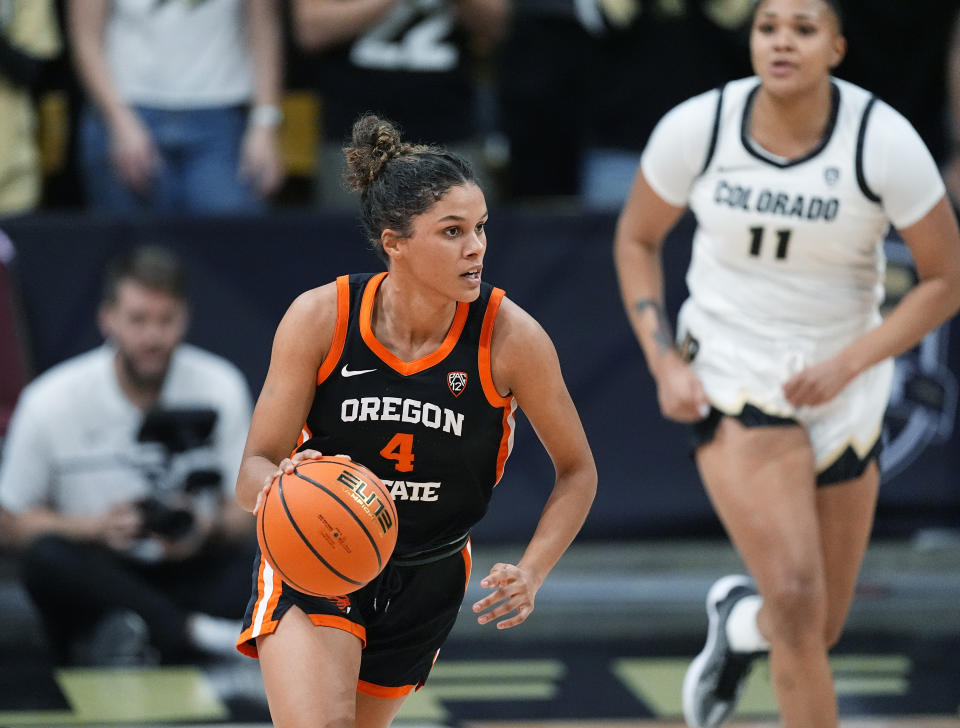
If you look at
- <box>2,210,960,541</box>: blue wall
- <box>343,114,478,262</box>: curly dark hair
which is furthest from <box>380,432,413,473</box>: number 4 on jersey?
<box>2,210,960,541</box>: blue wall

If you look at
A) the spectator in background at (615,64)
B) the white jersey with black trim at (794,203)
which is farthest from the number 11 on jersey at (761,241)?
the spectator in background at (615,64)

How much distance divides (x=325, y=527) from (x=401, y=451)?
1.29ft

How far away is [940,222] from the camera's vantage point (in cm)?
452

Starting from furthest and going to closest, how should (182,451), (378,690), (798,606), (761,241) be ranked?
(182,451)
(761,241)
(798,606)
(378,690)

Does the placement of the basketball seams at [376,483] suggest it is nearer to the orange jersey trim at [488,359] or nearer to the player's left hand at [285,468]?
the player's left hand at [285,468]

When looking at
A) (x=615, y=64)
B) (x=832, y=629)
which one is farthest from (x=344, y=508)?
(x=615, y=64)

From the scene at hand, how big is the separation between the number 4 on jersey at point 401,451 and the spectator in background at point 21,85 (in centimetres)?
352

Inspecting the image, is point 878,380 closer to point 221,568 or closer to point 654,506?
point 654,506

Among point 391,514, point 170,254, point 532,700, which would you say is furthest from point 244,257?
point 391,514

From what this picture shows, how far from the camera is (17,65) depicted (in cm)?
662

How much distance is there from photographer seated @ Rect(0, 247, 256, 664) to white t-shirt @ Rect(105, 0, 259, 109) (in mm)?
790

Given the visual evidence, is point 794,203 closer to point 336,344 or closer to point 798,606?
point 798,606

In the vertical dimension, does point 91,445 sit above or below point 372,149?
below

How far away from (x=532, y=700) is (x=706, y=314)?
5.68ft
